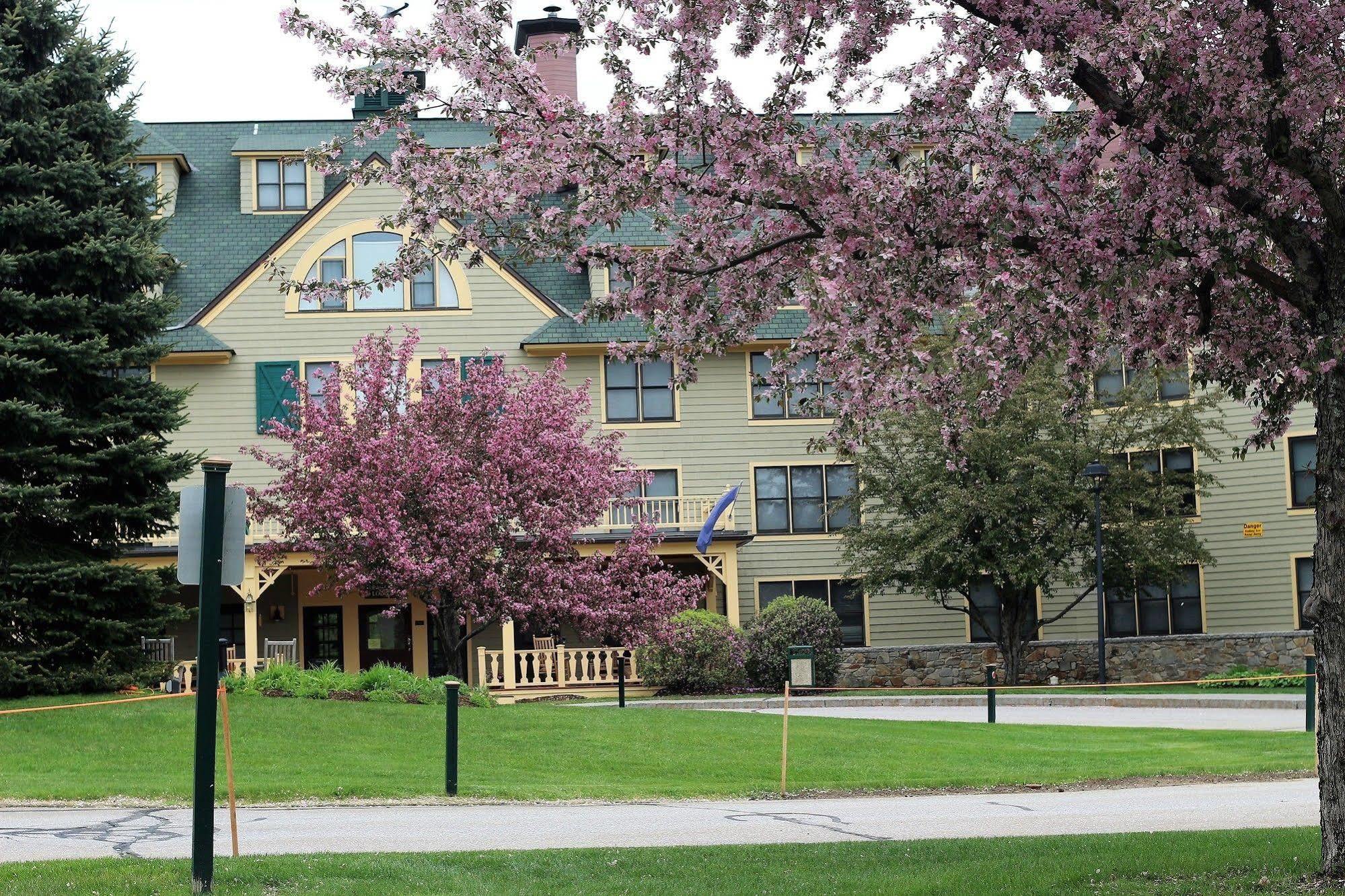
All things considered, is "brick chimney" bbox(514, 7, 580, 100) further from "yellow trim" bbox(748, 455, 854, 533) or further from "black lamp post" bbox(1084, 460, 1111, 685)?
"black lamp post" bbox(1084, 460, 1111, 685)

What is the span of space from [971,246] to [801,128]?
1340mm

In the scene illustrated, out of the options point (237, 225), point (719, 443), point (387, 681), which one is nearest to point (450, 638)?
point (387, 681)

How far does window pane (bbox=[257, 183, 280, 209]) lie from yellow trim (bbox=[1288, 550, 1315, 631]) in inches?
962

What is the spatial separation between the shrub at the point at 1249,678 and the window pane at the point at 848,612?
7.35 meters

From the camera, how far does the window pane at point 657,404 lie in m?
35.0

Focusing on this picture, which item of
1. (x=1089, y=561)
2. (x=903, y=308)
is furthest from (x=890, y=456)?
(x=903, y=308)

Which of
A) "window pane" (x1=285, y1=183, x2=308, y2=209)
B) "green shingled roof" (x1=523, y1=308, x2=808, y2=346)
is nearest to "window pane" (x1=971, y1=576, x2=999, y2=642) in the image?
Answer: "green shingled roof" (x1=523, y1=308, x2=808, y2=346)

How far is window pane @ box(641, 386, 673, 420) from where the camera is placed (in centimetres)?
3503

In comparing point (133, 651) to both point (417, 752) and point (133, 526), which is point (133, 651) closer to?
point (133, 526)

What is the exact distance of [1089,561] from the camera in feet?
104

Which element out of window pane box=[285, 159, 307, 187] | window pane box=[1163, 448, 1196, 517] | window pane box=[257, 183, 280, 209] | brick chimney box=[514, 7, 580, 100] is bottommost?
window pane box=[1163, 448, 1196, 517]

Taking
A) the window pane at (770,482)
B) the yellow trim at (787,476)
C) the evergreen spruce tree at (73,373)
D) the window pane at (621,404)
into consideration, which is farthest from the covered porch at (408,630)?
the evergreen spruce tree at (73,373)

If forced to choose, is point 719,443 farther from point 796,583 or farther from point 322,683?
point 322,683

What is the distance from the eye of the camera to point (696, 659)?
29.5 metres
